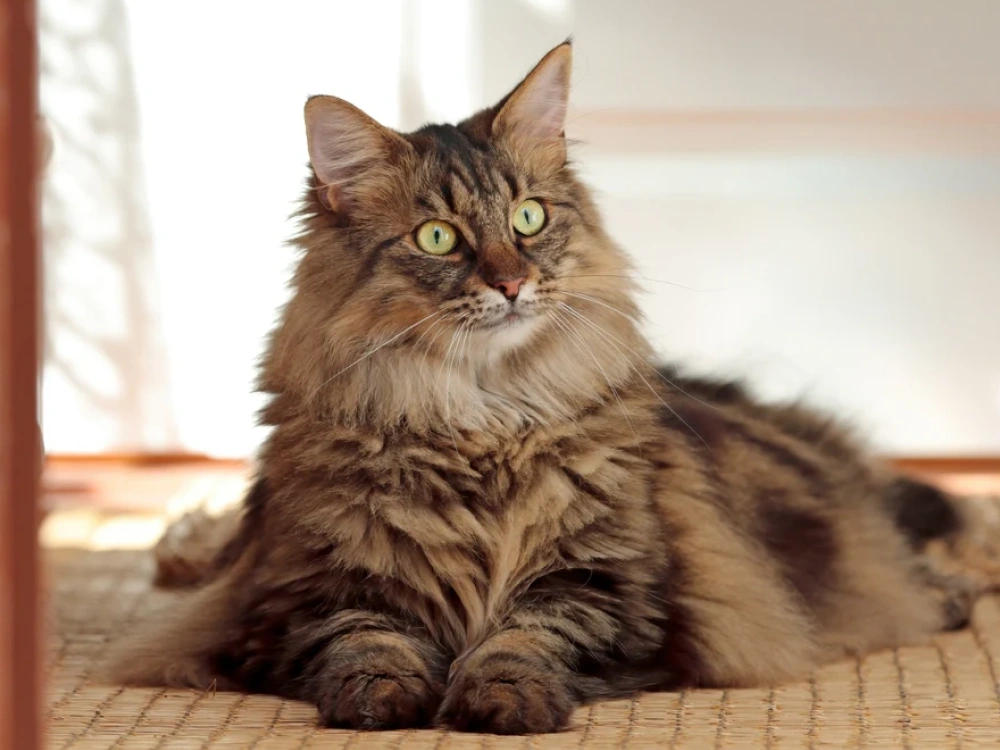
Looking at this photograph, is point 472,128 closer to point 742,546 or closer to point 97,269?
point 742,546

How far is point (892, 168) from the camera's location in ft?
12.7

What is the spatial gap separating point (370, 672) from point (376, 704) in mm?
49

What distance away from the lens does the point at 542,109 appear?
6.98 feet

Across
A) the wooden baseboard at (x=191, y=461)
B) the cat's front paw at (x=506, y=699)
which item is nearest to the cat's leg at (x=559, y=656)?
the cat's front paw at (x=506, y=699)

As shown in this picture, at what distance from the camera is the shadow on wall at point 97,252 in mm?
3916

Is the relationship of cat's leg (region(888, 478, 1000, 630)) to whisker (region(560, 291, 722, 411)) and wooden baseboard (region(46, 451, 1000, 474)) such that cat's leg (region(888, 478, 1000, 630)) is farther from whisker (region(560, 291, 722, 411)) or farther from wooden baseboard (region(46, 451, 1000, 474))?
wooden baseboard (region(46, 451, 1000, 474))

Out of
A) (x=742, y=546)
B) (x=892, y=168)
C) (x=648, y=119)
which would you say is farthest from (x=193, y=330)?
(x=742, y=546)

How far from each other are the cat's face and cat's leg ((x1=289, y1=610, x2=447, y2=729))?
0.36 m

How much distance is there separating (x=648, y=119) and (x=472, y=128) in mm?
1815

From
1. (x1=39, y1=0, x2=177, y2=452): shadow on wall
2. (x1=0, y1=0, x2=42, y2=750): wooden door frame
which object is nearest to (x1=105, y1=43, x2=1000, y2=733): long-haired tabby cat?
(x1=0, y1=0, x2=42, y2=750): wooden door frame

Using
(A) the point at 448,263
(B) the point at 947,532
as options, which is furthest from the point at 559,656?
(B) the point at 947,532

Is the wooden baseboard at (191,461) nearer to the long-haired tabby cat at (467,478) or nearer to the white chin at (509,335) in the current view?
the long-haired tabby cat at (467,478)

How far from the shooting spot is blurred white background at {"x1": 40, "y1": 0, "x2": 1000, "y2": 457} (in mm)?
3785

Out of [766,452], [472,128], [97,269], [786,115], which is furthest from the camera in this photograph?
[97,269]
